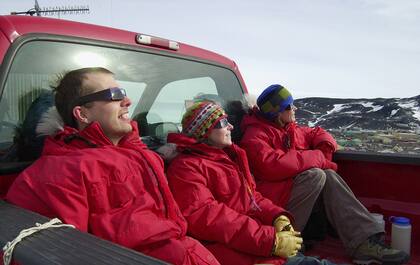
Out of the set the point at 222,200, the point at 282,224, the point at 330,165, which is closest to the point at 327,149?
the point at 330,165

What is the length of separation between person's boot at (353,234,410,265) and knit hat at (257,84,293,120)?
1.20 meters

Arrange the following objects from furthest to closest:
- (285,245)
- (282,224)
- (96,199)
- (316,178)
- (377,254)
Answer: (316,178) < (377,254) < (282,224) < (285,245) < (96,199)

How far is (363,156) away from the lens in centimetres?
352

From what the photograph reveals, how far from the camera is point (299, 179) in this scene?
3.27 m

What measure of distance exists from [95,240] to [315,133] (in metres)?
2.83

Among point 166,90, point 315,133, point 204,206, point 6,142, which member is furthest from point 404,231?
point 6,142

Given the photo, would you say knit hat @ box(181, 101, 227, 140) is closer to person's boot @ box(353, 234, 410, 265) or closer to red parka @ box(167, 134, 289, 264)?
red parka @ box(167, 134, 289, 264)

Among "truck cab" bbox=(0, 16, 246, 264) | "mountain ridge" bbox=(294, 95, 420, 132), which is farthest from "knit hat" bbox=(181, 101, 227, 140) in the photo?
"mountain ridge" bbox=(294, 95, 420, 132)

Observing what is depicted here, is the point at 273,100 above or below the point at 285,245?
above

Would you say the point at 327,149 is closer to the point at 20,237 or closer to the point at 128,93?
the point at 128,93

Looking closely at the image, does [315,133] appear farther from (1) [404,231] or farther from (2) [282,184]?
(1) [404,231]

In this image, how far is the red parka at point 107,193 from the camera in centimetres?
173

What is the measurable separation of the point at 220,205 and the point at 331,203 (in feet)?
3.90

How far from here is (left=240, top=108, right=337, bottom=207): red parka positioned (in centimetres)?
323
